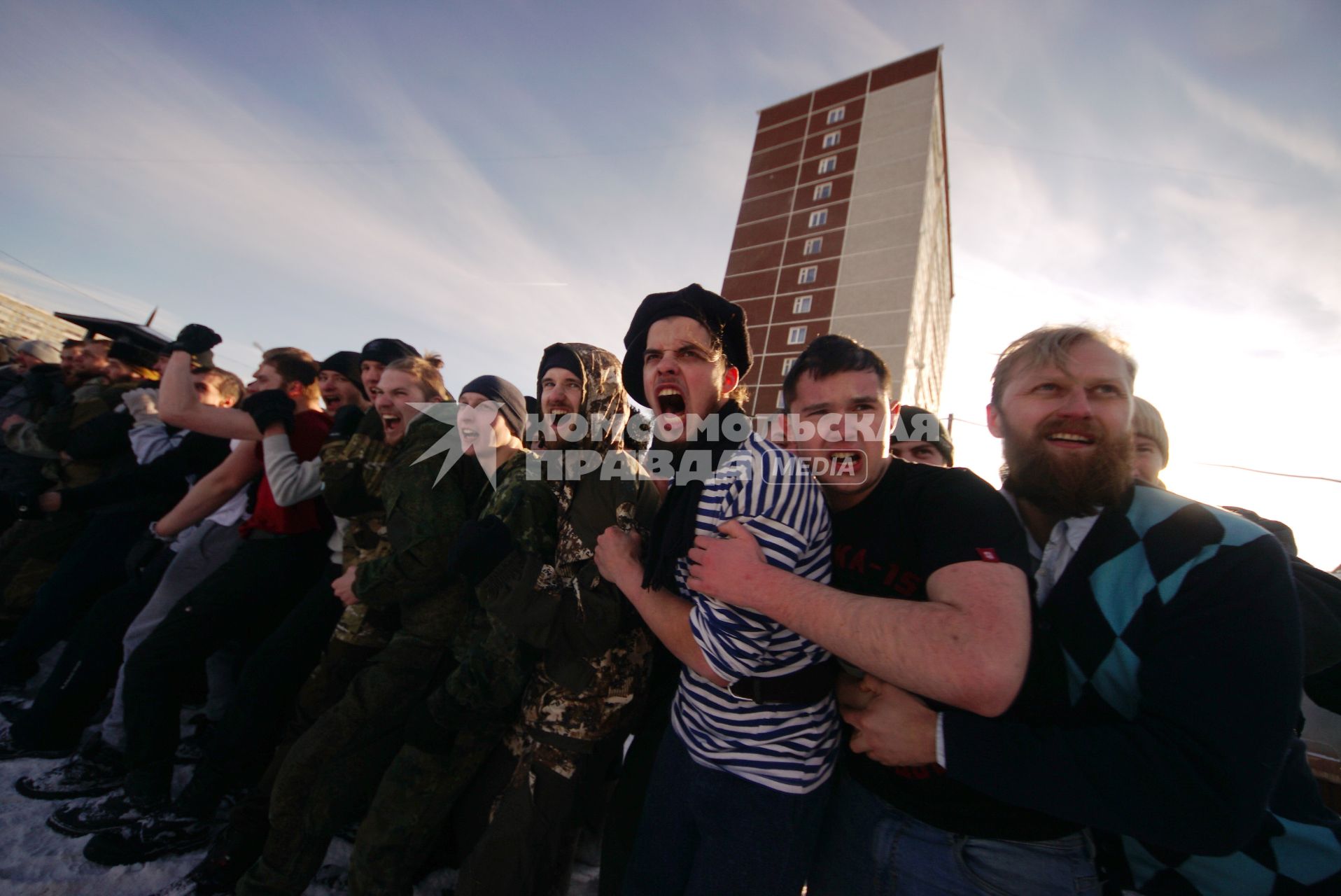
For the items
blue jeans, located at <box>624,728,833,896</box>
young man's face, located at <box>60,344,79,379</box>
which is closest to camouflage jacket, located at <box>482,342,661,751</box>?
blue jeans, located at <box>624,728,833,896</box>

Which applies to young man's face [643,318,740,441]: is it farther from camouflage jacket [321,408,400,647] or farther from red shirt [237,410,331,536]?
red shirt [237,410,331,536]

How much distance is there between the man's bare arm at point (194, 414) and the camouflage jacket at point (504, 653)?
2320 millimetres

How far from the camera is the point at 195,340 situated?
3678 mm

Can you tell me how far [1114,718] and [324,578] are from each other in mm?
3838

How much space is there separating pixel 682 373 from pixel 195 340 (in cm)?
407

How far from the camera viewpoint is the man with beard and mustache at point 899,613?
1.05 m

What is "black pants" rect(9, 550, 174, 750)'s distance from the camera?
307 cm

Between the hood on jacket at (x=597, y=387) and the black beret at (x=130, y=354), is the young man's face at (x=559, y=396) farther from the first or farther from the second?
the black beret at (x=130, y=354)

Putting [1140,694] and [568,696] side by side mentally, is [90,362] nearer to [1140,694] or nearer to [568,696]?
[568,696]

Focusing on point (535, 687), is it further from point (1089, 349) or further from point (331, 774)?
point (1089, 349)

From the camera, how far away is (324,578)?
3080 mm

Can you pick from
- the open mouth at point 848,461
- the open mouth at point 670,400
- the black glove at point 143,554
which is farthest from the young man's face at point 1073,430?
the black glove at point 143,554

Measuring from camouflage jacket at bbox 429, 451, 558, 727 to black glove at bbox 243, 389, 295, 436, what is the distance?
2.06 meters

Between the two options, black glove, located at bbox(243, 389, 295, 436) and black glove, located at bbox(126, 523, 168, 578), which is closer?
black glove, located at bbox(243, 389, 295, 436)
